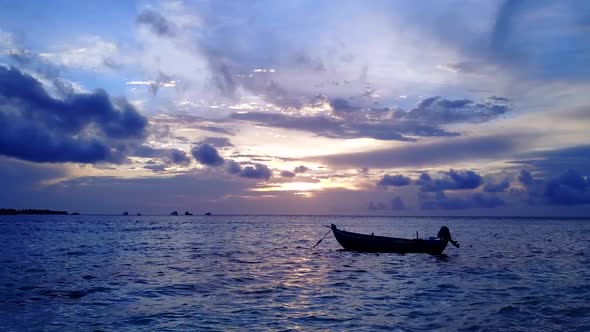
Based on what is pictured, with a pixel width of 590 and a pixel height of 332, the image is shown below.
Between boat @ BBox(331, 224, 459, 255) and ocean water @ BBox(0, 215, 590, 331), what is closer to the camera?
ocean water @ BBox(0, 215, 590, 331)

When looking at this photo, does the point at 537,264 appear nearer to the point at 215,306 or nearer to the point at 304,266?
the point at 304,266

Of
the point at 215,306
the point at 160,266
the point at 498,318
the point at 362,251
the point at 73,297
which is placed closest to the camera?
the point at 498,318

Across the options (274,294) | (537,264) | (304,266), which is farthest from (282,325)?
(537,264)

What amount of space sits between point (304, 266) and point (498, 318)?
19931 mm

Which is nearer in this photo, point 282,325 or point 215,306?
point 282,325

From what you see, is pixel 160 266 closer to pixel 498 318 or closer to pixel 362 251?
pixel 362 251

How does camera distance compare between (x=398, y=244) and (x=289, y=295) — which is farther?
(x=398, y=244)

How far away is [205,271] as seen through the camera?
33.3m

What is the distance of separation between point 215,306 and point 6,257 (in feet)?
106

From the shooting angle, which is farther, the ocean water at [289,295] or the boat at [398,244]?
the boat at [398,244]

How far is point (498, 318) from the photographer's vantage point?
19.2 meters

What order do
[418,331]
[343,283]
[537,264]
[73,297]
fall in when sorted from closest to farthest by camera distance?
1. [418,331]
2. [73,297]
3. [343,283]
4. [537,264]

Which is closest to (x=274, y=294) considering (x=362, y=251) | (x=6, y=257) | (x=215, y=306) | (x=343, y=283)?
(x=215, y=306)

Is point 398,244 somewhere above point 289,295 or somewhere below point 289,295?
above
